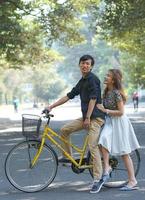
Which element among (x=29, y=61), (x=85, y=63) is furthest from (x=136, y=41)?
(x=85, y=63)

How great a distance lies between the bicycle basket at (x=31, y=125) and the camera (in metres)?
9.05

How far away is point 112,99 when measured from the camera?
9.16m

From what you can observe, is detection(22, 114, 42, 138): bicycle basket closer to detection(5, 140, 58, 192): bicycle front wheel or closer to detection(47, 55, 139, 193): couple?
detection(5, 140, 58, 192): bicycle front wheel

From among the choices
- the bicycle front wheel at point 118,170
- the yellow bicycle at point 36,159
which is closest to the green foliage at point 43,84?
the bicycle front wheel at point 118,170

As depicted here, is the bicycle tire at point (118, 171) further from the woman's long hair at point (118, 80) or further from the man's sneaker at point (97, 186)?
the woman's long hair at point (118, 80)

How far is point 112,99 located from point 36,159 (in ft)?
4.70

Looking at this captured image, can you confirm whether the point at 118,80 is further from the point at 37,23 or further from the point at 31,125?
the point at 37,23

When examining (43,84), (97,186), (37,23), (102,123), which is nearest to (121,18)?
(37,23)

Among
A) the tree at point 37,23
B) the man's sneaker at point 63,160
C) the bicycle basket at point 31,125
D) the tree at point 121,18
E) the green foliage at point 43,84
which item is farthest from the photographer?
the green foliage at point 43,84

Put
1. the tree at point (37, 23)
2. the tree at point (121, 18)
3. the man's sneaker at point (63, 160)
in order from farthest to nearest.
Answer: the tree at point (37, 23)
the tree at point (121, 18)
the man's sneaker at point (63, 160)

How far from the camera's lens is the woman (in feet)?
29.6

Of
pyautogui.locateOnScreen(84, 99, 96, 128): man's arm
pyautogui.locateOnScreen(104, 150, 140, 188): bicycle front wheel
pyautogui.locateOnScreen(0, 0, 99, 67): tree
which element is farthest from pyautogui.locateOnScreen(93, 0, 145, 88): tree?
pyautogui.locateOnScreen(84, 99, 96, 128): man's arm

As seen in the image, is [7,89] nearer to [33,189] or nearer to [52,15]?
[52,15]

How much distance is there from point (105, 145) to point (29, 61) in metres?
32.7
